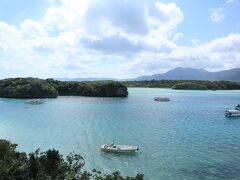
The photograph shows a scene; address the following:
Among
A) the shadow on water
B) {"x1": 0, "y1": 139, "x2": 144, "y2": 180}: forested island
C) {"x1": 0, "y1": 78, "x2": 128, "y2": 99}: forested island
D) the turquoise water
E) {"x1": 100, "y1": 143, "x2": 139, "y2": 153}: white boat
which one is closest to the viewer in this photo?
{"x1": 0, "y1": 139, "x2": 144, "y2": 180}: forested island

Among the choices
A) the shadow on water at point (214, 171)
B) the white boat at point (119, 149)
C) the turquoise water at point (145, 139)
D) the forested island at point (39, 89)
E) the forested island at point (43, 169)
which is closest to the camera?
the forested island at point (43, 169)

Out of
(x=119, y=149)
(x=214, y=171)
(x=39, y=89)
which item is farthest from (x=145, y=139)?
(x=39, y=89)

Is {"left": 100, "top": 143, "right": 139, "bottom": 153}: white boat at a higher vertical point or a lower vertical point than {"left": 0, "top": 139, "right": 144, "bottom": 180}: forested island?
lower

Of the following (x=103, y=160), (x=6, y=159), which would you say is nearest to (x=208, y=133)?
(x=103, y=160)

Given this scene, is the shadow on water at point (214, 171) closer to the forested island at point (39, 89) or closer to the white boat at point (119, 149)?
the white boat at point (119, 149)

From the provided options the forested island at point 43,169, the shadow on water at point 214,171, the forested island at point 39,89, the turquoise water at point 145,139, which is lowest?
the shadow on water at point 214,171

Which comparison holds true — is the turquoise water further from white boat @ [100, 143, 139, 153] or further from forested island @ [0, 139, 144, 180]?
forested island @ [0, 139, 144, 180]

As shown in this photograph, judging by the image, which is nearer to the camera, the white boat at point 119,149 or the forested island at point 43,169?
the forested island at point 43,169

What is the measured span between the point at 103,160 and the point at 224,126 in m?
43.9

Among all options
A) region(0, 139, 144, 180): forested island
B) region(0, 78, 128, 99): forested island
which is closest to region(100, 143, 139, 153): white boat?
region(0, 139, 144, 180): forested island

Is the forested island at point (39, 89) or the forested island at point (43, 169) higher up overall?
the forested island at point (39, 89)

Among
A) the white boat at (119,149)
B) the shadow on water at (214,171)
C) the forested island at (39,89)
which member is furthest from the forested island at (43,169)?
the forested island at (39,89)

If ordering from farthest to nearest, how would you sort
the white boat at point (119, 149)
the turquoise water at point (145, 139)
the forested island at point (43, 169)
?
1. the white boat at point (119, 149)
2. the turquoise water at point (145, 139)
3. the forested island at point (43, 169)

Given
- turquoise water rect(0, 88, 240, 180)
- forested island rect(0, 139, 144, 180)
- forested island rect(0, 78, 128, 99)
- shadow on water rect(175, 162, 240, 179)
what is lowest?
shadow on water rect(175, 162, 240, 179)
